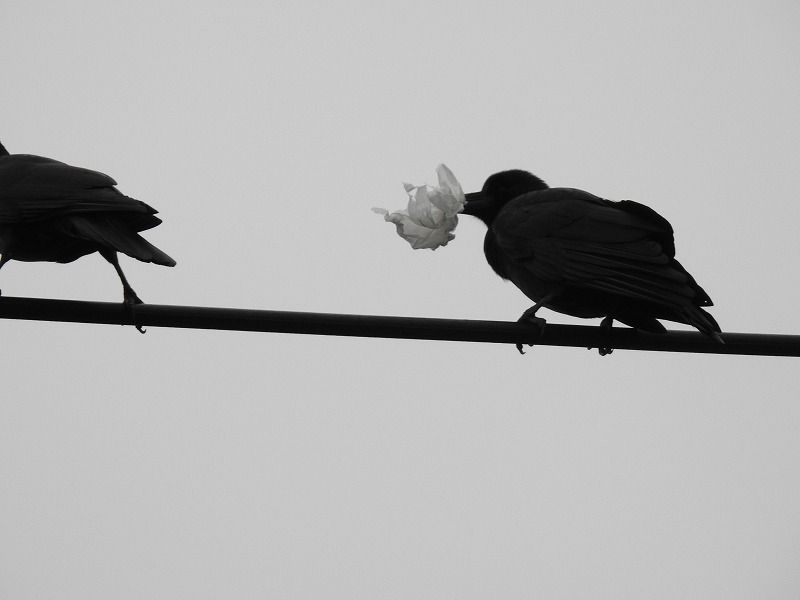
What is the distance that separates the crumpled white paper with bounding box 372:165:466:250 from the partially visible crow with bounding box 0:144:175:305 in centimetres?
133

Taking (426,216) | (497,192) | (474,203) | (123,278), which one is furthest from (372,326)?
(497,192)

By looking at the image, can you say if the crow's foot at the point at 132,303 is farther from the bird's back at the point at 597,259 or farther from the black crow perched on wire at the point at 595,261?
the bird's back at the point at 597,259

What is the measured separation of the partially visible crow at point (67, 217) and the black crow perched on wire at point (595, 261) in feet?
6.83

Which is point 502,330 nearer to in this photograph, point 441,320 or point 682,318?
point 441,320

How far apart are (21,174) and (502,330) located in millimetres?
3048

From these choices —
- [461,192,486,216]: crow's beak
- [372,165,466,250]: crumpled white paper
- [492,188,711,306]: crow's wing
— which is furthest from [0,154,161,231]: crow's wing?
[461,192,486,216]: crow's beak

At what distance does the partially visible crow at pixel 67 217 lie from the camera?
4758mm

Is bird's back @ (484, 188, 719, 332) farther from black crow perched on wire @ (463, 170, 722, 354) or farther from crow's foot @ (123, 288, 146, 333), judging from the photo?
crow's foot @ (123, 288, 146, 333)

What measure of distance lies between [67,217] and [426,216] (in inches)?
76.7

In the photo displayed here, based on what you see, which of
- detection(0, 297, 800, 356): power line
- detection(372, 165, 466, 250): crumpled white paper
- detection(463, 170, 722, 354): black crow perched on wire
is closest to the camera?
detection(0, 297, 800, 356): power line

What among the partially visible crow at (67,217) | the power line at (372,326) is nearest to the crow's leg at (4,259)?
the partially visible crow at (67,217)

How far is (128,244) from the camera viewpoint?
467 cm

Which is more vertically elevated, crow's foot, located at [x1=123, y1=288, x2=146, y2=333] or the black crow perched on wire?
the black crow perched on wire

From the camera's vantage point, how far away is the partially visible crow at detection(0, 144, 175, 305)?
4.76 meters
